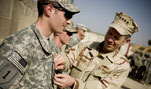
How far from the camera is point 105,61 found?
2047 millimetres

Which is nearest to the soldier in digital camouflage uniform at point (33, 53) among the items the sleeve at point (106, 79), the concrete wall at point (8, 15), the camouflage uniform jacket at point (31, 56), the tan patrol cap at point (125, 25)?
the camouflage uniform jacket at point (31, 56)

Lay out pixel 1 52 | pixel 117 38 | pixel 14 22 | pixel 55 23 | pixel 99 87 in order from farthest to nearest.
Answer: pixel 14 22 → pixel 117 38 → pixel 99 87 → pixel 55 23 → pixel 1 52

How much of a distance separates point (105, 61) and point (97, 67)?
0.18 m

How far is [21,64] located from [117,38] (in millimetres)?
1600

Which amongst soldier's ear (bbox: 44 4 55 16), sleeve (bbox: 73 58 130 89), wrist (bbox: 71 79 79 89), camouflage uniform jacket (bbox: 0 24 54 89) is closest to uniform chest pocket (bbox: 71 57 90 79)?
sleeve (bbox: 73 58 130 89)

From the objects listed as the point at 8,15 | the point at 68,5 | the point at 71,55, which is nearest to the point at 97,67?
the point at 71,55

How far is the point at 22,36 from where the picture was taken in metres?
1.21

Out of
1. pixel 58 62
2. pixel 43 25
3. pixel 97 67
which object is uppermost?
pixel 43 25

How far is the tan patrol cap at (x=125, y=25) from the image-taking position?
2.02 metres

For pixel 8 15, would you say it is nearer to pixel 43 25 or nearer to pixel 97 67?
pixel 43 25

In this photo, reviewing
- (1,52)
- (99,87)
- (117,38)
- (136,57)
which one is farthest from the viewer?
(136,57)

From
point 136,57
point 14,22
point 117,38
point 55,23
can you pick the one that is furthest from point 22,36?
point 136,57

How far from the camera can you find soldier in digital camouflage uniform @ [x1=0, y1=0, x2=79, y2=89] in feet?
3.51

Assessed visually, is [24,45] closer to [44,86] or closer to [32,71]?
[32,71]
